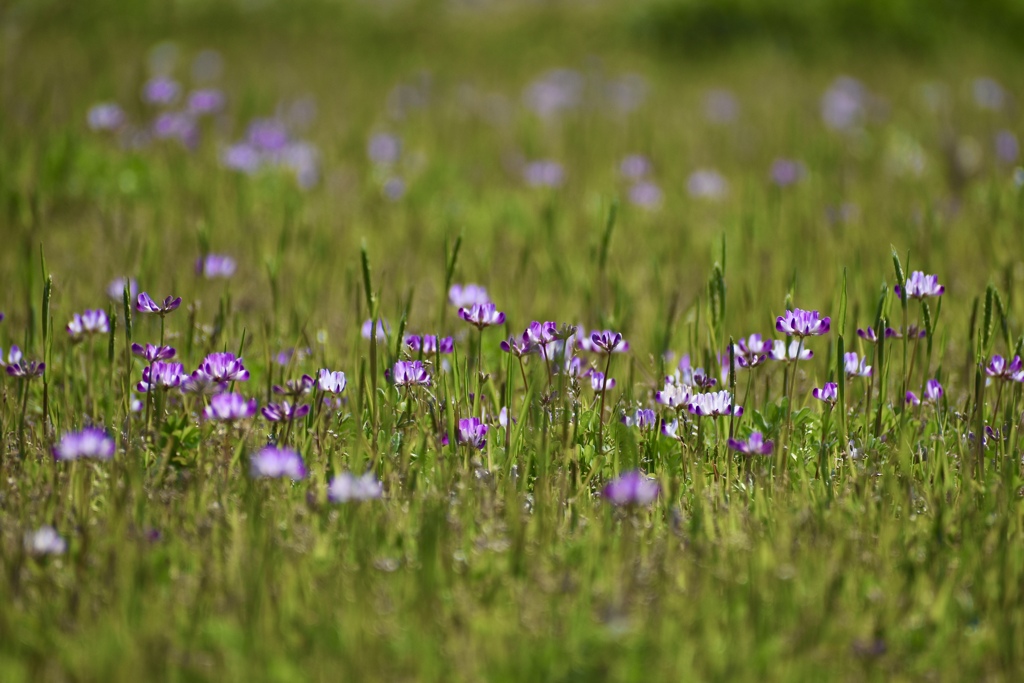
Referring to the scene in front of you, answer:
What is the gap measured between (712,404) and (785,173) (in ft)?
9.21

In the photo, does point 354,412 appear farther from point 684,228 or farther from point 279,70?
point 279,70

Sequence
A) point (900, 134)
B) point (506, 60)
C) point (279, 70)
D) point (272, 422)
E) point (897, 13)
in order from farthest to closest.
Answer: point (897, 13), point (506, 60), point (279, 70), point (900, 134), point (272, 422)

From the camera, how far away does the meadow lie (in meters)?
1.61

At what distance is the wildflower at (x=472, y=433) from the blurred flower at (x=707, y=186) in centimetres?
276

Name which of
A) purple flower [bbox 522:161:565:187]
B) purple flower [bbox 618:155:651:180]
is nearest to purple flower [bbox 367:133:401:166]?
purple flower [bbox 522:161:565:187]

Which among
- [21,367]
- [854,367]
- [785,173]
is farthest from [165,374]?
[785,173]

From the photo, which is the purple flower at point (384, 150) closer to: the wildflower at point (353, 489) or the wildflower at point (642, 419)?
the wildflower at point (642, 419)

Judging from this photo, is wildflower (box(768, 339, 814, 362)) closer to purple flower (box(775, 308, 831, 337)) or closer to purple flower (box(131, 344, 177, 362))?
purple flower (box(775, 308, 831, 337))

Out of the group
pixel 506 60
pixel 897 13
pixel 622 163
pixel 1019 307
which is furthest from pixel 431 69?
pixel 1019 307

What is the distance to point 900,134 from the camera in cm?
544

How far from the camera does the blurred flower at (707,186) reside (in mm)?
4633

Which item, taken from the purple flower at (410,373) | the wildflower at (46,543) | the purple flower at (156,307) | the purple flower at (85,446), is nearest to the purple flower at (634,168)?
the purple flower at (410,373)

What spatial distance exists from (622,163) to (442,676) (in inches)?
147

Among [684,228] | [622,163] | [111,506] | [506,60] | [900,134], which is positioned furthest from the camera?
[506,60]
